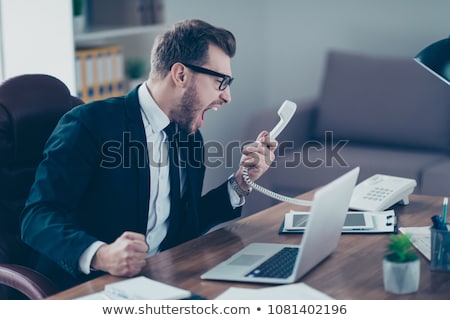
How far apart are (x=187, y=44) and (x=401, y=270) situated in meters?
0.92

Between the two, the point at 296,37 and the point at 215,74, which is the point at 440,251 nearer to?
the point at 215,74

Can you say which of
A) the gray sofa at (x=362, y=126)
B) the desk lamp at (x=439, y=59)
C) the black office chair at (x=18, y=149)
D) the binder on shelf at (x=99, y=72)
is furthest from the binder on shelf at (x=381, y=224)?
the binder on shelf at (x=99, y=72)

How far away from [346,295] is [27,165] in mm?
985

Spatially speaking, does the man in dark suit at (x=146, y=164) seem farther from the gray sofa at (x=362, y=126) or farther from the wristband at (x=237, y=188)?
the gray sofa at (x=362, y=126)

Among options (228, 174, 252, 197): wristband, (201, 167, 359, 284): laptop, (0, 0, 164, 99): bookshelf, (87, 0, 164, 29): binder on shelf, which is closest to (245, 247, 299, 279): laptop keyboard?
(201, 167, 359, 284): laptop

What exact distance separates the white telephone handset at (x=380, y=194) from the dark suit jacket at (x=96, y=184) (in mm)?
486

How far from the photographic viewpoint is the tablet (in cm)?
208

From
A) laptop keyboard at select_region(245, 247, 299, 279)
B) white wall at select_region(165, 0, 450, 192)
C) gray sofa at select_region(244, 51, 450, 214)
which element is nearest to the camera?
laptop keyboard at select_region(245, 247, 299, 279)

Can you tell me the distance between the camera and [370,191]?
7.67ft

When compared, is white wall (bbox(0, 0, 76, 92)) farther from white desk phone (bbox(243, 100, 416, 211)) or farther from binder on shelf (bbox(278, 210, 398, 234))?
binder on shelf (bbox(278, 210, 398, 234))

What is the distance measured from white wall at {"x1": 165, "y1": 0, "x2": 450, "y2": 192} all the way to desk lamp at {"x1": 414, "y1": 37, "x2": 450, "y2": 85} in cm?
237
